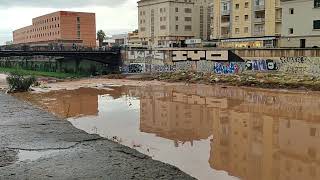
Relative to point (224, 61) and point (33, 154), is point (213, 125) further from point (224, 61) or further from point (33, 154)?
point (224, 61)

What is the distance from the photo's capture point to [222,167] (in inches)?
848

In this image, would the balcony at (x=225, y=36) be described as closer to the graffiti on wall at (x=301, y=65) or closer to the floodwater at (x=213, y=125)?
the graffiti on wall at (x=301, y=65)

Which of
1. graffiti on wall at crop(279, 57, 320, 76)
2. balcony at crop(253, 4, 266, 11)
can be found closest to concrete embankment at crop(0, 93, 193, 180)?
graffiti on wall at crop(279, 57, 320, 76)

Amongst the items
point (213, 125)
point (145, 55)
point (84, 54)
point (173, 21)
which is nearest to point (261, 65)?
point (145, 55)

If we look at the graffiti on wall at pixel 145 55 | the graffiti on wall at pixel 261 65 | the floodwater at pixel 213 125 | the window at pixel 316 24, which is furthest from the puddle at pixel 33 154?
the graffiti on wall at pixel 145 55

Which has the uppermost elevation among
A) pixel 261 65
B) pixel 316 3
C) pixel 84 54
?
pixel 316 3

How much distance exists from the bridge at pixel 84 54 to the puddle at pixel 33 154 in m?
69.2

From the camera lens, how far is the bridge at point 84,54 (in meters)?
88.8

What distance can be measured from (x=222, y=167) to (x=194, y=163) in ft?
4.75

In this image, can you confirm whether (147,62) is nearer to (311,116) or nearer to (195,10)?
(195,10)

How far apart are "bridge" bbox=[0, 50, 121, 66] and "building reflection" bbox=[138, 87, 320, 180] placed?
36485mm

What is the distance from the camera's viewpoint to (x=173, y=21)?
12231cm

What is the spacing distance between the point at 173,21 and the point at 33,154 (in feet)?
341

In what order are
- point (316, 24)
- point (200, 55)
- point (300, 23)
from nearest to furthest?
point (316, 24) → point (300, 23) → point (200, 55)
